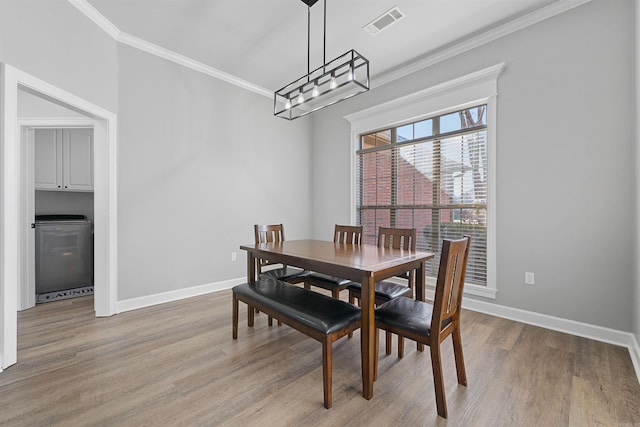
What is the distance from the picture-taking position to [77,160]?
3.70 meters

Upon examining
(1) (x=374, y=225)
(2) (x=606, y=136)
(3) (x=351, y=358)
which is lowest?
(3) (x=351, y=358)

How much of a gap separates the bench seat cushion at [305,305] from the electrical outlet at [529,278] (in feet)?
6.57

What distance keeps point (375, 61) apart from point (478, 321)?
3.22 metres

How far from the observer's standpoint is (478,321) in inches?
104

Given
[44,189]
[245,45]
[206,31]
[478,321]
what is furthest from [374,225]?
[44,189]

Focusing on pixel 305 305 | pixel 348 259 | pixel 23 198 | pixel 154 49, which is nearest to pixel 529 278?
pixel 348 259

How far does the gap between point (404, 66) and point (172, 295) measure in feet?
13.5

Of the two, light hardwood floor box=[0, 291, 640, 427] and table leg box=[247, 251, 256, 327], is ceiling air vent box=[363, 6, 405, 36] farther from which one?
light hardwood floor box=[0, 291, 640, 427]

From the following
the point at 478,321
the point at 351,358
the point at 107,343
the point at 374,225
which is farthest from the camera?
the point at 374,225

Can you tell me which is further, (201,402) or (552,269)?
(552,269)

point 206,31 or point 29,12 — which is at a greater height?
point 206,31

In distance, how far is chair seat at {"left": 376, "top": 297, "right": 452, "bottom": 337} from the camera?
4.82 ft

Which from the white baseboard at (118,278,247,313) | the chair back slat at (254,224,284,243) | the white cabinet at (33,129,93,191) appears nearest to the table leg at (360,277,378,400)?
the chair back slat at (254,224,284,243)

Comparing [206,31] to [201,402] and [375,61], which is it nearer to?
[375,61]
